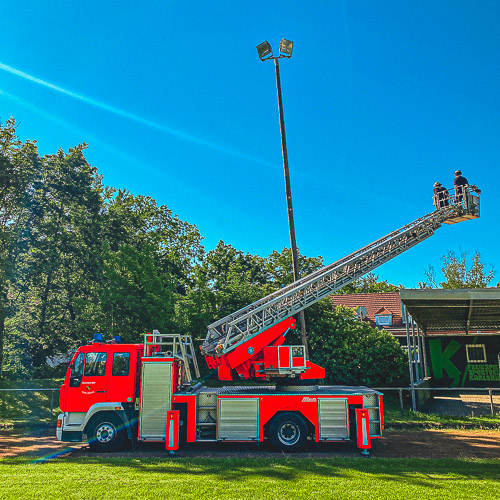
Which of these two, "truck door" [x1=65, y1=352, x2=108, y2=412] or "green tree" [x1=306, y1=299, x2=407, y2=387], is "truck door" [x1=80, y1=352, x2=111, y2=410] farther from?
"green tree" [x1=306, y1=299, x2=407, y2=387]

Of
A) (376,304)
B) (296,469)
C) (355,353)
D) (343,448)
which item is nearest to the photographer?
(296,469)

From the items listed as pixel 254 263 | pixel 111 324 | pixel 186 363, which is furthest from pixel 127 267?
pixel 254 263

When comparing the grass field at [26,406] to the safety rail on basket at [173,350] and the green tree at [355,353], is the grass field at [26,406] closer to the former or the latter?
the safety rail on basket at [173,350]

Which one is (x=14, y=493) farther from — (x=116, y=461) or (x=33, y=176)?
(x=33, y=176)

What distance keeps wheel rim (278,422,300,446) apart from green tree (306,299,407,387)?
982 centimetres

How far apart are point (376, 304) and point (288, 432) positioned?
104 ft

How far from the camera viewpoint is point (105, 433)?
1136cm

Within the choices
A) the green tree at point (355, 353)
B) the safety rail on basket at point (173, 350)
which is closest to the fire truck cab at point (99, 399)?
the safety rail on basket at point (173, 350)

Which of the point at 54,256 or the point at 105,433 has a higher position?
the point at 54,256

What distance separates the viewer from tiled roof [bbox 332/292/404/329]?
129 ft

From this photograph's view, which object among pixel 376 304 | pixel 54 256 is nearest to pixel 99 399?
pixel 54 256

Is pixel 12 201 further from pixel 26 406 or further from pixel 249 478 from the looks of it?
pixel 249 478

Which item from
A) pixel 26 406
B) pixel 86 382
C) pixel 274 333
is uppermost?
pixel 274 333

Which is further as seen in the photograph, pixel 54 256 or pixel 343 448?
pixel 54 256
